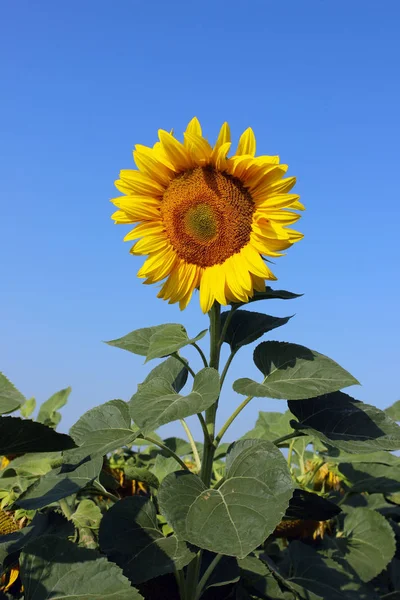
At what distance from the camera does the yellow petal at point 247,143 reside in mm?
2004

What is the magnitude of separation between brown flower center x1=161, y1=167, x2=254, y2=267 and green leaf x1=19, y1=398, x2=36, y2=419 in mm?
1387

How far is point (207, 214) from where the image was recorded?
2.12 meters

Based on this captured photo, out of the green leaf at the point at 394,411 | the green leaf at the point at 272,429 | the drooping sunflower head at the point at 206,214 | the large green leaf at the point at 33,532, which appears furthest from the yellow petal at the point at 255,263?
the green leaf at the point at 394,411

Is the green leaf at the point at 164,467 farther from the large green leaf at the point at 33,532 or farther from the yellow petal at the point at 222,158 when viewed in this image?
the yellow petal at the point at 222,158

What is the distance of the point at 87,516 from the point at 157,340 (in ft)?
2.41

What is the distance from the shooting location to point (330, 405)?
214 centimetres

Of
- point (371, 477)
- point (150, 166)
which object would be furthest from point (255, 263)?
point (371, 477)

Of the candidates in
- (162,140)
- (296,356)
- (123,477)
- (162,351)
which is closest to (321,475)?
(123,477)

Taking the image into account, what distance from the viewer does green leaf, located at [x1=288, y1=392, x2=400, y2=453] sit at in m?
1.93

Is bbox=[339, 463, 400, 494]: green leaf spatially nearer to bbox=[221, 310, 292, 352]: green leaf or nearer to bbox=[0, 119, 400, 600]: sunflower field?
bbox=[0, 119, 400, 600]: sunflower field

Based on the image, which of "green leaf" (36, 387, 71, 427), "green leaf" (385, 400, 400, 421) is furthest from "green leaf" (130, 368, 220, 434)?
Result: "green leaf" (385, 400, 400, 421)

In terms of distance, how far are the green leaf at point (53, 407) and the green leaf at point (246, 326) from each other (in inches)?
49.2

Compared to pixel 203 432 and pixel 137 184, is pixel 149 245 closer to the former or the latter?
pixel 137 184

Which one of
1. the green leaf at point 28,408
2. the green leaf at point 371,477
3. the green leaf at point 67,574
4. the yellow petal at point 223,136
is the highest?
the yellow petal at point 223,136
